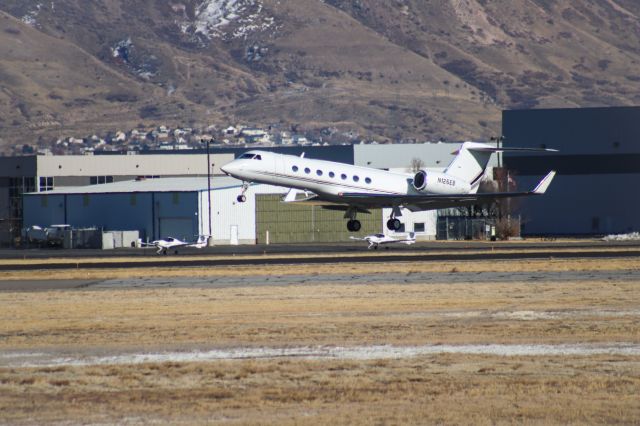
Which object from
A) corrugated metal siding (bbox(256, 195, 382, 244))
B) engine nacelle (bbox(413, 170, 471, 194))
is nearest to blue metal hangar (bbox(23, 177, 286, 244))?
corrugated metal siding (bbox(256, 195, 382, 244))

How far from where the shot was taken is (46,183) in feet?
396

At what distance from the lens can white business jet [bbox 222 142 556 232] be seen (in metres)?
66.9

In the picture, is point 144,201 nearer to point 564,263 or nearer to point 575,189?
point 575,189

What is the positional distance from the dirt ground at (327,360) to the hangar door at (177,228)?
2118 inches

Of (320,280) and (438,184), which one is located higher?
(438,184)

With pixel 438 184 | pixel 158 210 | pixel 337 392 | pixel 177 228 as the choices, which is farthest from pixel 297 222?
pixel 337 392

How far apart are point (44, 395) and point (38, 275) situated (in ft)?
112

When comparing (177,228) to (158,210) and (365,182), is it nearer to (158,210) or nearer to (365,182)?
(158,210)

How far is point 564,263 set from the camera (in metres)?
59.0

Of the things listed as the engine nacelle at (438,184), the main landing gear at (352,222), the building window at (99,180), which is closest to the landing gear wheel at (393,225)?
the main landing gear at (352,222)

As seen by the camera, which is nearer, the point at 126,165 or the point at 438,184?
the point at 438,184

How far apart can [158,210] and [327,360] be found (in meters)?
76.7

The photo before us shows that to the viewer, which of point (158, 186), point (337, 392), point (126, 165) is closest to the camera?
point (337, 392)

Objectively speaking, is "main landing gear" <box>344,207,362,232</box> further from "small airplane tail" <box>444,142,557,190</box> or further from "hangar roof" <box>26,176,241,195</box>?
"hangar roof" <box>26,176,241,195</box>
